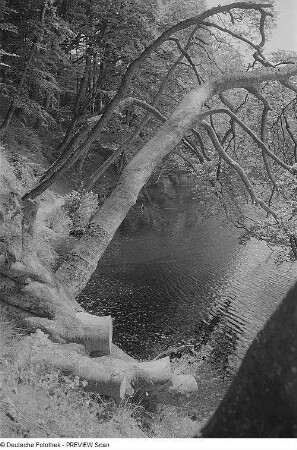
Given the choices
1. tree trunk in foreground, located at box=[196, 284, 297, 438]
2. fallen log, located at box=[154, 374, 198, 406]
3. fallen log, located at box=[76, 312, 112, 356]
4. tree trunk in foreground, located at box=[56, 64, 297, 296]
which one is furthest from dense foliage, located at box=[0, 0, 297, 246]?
tree trunk in foreground, located at box=[196, 284, 297, 438]

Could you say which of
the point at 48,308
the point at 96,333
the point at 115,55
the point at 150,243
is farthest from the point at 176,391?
the point at 115,55

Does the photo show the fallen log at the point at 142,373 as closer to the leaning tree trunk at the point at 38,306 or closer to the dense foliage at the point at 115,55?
the leaning tree trunk at the point at 38,306

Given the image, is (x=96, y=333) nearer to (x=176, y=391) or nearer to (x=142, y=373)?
(x=142, y=373)

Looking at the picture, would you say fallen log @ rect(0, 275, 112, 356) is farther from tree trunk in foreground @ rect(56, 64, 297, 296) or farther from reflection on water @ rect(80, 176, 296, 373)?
reflection on water @ rect(80, 176, 296, 373)

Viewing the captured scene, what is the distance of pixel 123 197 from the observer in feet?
16.2

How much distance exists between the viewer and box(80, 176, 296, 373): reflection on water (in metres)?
12.4

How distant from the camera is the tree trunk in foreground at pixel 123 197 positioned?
15.6 feet

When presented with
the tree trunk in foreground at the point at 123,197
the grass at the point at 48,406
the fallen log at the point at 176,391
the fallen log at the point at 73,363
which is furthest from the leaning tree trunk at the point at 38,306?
the fallen log at the point at 176,391

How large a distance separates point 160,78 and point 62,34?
5.00 m

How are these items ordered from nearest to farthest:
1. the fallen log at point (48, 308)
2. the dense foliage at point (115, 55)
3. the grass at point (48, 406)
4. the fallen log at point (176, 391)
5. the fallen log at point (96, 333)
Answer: the grass at point (48, 406) → the fallen log at point (48, 308) → the fallen log at point (96, 333) → the fallen log at point (176, 391) → the dense foliage at point (115, 55)

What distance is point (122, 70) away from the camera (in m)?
18.3

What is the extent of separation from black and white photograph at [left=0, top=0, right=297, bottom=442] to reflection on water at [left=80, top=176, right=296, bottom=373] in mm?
75

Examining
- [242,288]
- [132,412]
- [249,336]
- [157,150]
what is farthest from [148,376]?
[242,288]

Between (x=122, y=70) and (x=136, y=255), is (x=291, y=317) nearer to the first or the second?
(x=136, y=255)
